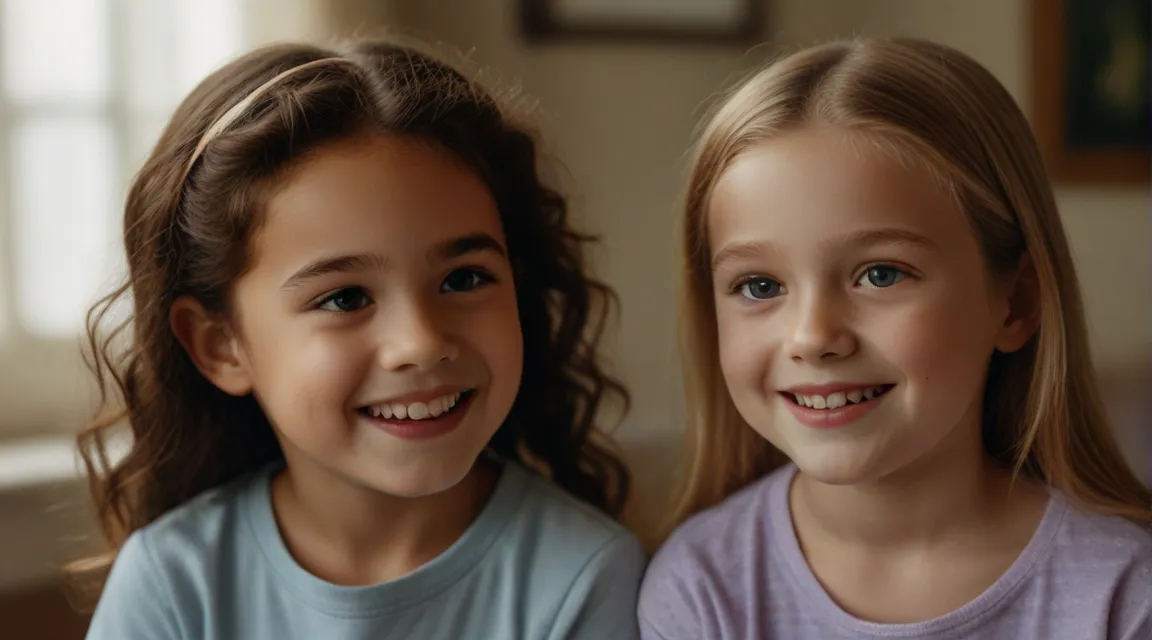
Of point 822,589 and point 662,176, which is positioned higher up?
point 822,589

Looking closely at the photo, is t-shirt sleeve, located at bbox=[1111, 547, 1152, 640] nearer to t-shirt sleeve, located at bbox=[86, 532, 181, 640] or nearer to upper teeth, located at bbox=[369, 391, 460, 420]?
upper teeth, located at bbox=[369, 391, 460, 420]

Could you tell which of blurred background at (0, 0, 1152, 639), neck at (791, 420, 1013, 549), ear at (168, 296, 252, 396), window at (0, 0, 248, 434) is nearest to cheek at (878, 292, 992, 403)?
neck at (791, 420, 1013, 549)

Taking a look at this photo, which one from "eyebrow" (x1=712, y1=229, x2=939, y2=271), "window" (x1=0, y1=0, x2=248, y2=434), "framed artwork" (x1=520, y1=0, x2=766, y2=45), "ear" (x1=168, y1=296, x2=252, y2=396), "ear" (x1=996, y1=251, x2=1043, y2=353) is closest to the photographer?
"eyebrow" (x1=712, y1=229, x2=939, y2=271)

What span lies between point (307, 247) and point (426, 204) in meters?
0.12

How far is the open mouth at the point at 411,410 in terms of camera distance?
1212 mm

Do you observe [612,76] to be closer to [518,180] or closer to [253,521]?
[518,180]

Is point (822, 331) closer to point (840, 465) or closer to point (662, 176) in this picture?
point (840, 465)

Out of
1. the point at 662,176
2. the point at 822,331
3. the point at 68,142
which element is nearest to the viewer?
the point at 822,331

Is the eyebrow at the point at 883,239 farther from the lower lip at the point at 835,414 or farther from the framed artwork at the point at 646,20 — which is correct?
the framed artwork at the point at 646,20

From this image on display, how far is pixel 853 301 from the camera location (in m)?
1.12

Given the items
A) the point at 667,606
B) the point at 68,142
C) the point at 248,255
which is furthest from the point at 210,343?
the point at 68,142

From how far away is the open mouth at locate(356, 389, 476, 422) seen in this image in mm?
1212

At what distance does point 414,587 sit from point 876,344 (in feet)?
1.74

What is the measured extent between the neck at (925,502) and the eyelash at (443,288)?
0.41 meters
